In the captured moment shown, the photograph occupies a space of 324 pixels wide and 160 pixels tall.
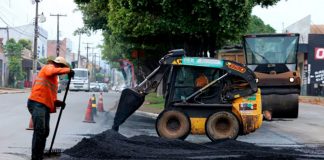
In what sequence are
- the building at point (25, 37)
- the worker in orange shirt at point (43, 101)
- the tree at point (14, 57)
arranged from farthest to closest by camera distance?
the building at point (25, 37), the tree at point (14, 57), the worker in orange shirt at point (43, 101)

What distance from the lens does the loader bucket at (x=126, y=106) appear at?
1266 centimetres

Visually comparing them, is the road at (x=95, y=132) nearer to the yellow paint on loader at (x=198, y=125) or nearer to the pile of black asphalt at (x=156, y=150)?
the yellow paint on loader at (x=198, y=125)

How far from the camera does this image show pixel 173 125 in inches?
516

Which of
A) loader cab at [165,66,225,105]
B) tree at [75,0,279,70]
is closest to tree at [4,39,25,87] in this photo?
tree at [75,0,279,70]

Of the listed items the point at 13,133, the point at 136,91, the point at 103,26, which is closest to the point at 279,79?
the point at 136,91

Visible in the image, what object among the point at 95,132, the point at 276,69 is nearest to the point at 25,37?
the point at 276,69

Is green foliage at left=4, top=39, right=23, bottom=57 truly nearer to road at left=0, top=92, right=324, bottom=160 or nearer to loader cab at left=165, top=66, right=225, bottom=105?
road at left=0, top=92, right=324, bottom=160

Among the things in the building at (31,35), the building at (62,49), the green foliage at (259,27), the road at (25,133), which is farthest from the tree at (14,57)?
the building at (62,49)

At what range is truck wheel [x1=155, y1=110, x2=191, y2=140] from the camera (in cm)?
Result: 1292

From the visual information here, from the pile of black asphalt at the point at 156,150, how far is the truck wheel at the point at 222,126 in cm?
168

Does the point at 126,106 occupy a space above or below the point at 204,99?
below

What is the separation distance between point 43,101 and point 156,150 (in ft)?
7.20

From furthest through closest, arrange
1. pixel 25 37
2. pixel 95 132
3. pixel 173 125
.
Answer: pixel 25 37
pixel 95 132
pixel 173 125

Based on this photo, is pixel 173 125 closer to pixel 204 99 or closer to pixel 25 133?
pixel 204 99
